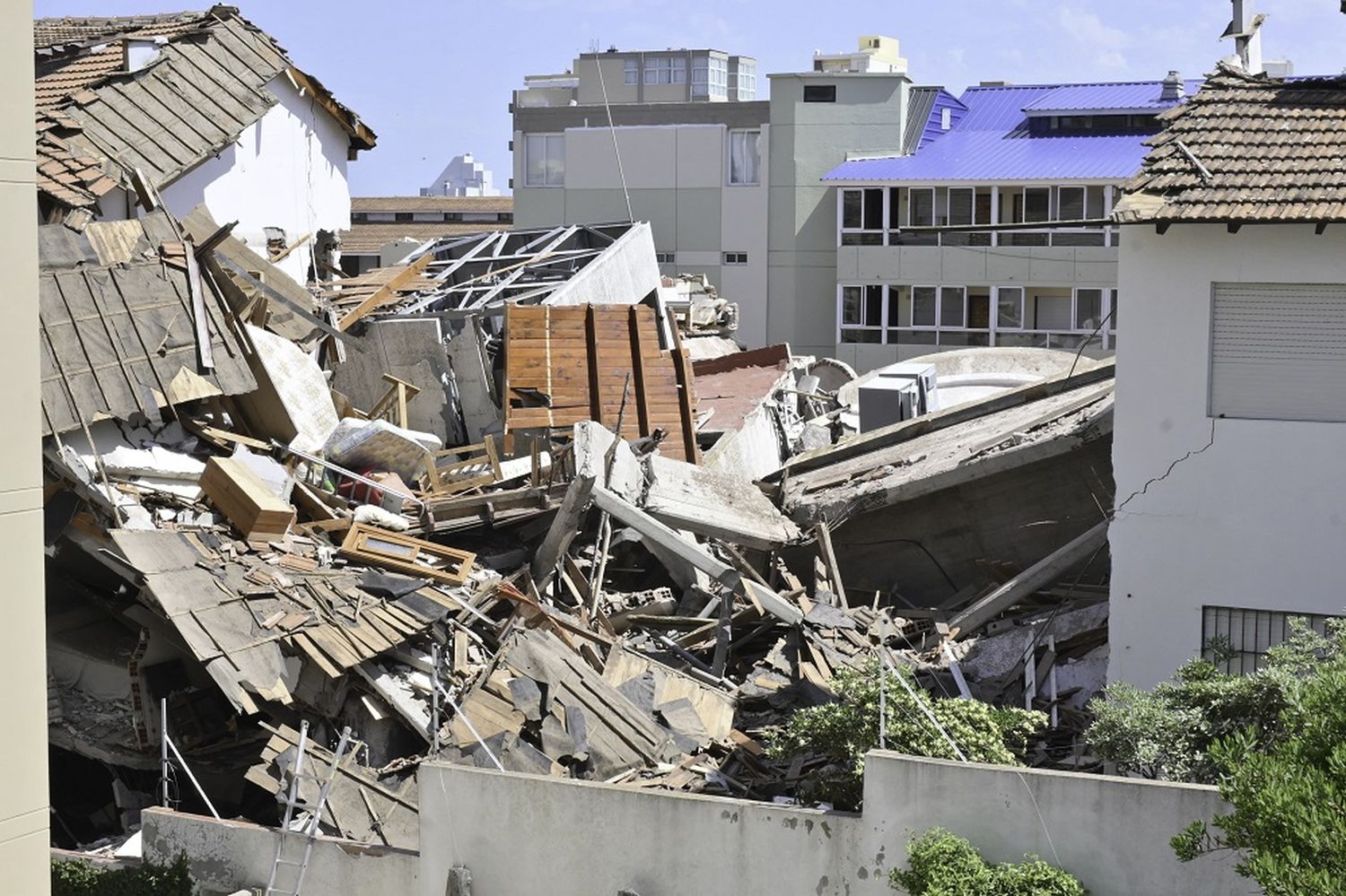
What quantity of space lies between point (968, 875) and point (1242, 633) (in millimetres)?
4623

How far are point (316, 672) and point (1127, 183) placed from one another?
28.8 feet

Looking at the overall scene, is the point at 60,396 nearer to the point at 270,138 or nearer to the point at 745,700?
the point at 745,700

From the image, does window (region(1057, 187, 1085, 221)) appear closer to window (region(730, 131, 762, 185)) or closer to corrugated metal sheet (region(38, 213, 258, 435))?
window (region(730, 131, 762, 185))

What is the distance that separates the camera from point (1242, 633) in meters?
14.1

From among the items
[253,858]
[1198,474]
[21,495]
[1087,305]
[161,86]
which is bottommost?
[253,858]

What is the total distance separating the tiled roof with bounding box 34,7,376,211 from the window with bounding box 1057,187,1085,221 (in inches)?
938

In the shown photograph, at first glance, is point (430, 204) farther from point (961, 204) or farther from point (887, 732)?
point (887, 732)

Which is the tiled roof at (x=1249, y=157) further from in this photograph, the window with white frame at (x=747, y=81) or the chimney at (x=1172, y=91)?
the window with white frame at (x=747, y=81)

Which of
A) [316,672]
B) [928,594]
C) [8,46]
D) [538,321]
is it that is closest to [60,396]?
[316,672]

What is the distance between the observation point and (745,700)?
53.1 ft

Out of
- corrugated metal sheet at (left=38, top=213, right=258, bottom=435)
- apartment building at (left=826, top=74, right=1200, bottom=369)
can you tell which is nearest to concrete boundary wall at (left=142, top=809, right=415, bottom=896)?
corrugated metal sheet at (left=38, top=213, right=258, bottom=435)

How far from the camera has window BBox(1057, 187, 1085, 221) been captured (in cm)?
4325

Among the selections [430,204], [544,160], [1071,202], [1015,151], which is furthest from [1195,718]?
[430,204]

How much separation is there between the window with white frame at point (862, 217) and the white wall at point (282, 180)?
20.8 meters
